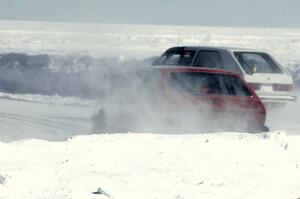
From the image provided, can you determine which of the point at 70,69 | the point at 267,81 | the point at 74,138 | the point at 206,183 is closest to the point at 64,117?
the point at 267,81

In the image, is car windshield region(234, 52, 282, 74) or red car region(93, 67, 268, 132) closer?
red car region(93, 67, 268, 132)

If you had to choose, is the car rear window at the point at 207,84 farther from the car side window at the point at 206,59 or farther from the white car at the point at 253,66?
the car side window at the point at 206,59

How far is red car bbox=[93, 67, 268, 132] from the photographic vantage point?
1265 centimetres

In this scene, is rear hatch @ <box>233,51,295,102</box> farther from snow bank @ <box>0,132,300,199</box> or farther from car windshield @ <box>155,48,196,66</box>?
snow bank @ <box>0,132,300,199</box>

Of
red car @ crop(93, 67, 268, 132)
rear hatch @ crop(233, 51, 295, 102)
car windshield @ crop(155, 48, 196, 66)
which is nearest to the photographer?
red car @ crop(93, 67, 268, 132)

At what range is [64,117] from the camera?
18.8 metres

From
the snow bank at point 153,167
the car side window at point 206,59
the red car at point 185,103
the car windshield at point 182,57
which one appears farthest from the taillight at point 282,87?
the snow bank at point 153,167

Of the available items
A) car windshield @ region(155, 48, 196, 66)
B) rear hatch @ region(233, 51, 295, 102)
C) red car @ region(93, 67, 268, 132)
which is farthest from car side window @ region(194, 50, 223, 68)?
red car @ region(93, 67, 268, 132)

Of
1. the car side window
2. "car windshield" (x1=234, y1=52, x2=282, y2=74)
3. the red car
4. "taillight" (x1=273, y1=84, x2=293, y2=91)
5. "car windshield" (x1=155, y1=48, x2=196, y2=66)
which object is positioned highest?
"car windshield" (x1=155, y1=48, x2=196, y2=66)

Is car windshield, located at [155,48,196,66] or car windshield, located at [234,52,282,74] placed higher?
car windshield, located at [155,48,196,66]

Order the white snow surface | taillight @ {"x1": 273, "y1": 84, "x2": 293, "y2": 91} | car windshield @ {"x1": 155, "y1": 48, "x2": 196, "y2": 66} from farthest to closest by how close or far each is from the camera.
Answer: car windshield @ {"x1": 155, "y1": 48, "x2": 196, "y2": 66} → taillight @ {"x1": 273, "y1": 84, "x2": 293, "y2": 91} → the white snow surface

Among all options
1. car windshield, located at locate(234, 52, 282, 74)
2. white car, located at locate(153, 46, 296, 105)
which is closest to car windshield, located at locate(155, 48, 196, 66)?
white car, located at locate(153, 46, 296, 105)

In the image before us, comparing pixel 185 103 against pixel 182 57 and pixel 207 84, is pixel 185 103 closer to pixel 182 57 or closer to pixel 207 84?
pixel 207 84

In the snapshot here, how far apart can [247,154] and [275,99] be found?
646 cm
